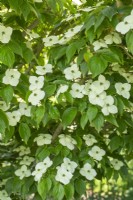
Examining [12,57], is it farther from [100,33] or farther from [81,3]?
[81,3]

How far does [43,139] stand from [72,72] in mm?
415

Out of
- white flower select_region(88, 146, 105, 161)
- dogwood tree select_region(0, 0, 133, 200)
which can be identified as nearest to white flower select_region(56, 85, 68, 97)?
dogwood tree select_region(0, 0, 133, 200)

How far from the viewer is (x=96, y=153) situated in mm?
1951

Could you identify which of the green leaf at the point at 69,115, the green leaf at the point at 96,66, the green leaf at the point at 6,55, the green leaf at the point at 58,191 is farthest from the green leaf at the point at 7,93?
the green leaf at the point at 58,191

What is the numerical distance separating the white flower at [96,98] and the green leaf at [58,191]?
1.40ft

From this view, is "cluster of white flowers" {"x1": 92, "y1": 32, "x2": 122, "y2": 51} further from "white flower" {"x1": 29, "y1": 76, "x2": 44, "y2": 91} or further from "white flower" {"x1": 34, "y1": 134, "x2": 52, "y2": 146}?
"white flower" {"x1": 34, "y1": 134, "x2": 52, "y2": 146}

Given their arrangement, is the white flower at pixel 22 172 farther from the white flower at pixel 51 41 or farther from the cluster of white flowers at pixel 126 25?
the cluster of white flowers at pixel 126 25

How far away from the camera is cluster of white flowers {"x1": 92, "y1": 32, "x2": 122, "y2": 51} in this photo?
1629 millimetres

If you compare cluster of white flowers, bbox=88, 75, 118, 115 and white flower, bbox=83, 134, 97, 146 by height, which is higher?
cluster of white flowers, bbox=88, 75, 118, 115

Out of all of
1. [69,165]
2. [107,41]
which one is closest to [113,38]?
[107,41]

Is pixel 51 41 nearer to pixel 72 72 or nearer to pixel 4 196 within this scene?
pixel 72 72

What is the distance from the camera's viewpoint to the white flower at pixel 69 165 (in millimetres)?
1827

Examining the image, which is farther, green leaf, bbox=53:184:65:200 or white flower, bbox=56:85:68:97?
green leaf, bbox=53:184:65:200

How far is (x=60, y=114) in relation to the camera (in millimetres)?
1811
